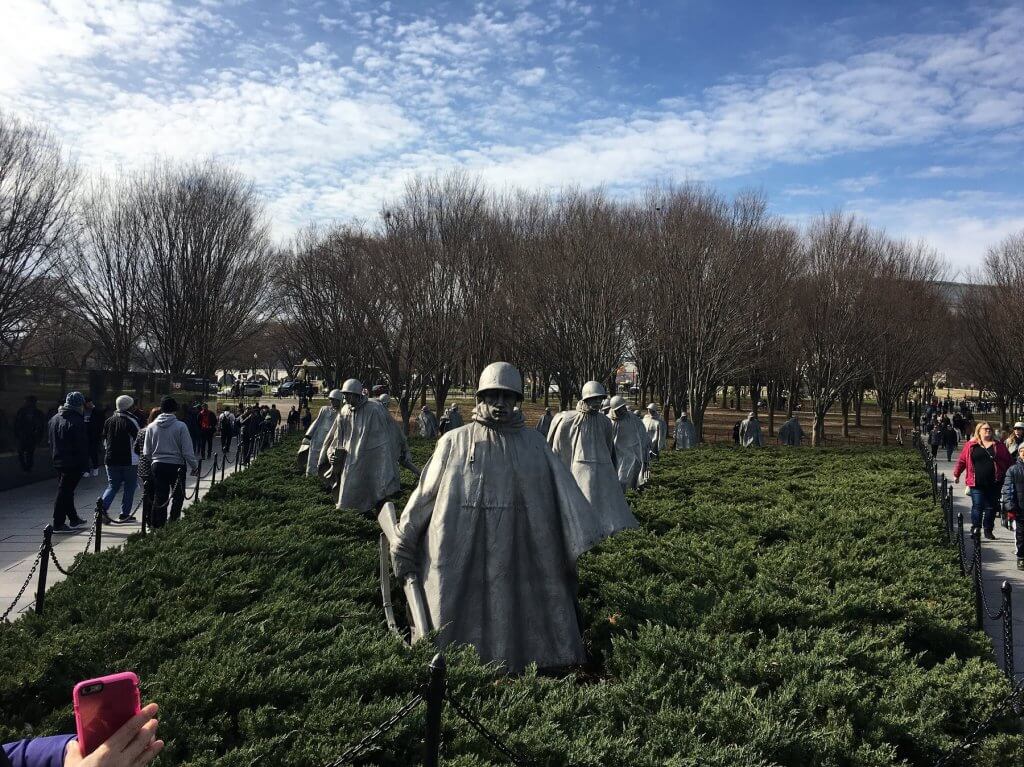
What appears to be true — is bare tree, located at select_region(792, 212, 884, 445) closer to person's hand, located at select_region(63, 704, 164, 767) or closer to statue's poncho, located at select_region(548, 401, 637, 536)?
statue's poncho, located at select_region(548, 401, 637, 536)

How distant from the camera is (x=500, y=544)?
4.84m

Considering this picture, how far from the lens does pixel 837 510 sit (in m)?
10.4

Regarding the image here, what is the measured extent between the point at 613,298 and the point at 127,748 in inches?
959

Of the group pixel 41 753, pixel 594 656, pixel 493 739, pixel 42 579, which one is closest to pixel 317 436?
pixel 42 579

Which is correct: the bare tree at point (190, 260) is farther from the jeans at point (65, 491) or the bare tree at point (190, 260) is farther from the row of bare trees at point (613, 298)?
the jeans at point (65, 491)

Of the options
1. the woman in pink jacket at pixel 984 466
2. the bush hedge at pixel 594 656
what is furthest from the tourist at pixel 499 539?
the woman in pink jacket at pixel 984 466

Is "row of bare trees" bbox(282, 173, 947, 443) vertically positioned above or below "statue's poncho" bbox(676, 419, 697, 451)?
above

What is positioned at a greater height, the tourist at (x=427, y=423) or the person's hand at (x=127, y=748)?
the person's hand at (x=127, y=748)

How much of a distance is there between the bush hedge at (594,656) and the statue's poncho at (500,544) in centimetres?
43

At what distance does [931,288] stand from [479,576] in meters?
36.4

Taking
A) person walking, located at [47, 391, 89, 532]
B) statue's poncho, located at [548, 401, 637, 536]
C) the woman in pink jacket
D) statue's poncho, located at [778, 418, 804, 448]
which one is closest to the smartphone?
statue's poncho, located at [548, 401, 637, 536]

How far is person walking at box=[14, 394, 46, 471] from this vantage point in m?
15.2

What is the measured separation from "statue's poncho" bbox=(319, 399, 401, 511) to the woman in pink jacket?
8437 mm

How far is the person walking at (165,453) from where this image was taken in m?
10.5
